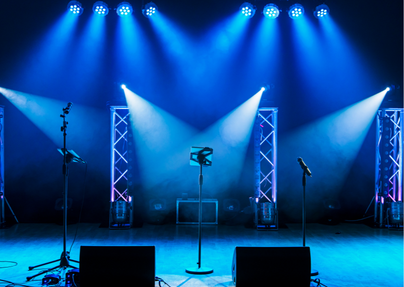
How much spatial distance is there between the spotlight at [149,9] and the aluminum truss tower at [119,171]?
6.84 ft

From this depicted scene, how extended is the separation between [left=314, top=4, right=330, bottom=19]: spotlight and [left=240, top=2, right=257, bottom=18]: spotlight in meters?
1.34

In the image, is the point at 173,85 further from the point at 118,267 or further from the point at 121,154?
the point at 118,267

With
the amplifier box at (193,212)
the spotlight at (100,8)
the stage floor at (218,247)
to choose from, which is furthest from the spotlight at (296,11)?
the stage floor at (218,247)

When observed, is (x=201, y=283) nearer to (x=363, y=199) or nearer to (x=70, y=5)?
(x=363, y=199)

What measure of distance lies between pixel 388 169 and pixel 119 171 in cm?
591

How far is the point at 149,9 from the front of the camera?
7.36 meters

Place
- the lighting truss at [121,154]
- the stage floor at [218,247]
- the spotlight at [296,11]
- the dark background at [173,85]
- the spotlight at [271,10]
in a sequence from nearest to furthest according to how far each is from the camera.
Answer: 1. the stage floor at [218,247]
2. the spotlight at [271,10]
3. the spotlight at [296,11]
4. the lighting truss at [121,154]
5. the dark background at [173,85]

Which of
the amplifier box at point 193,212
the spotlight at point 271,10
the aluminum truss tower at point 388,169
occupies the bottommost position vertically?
the amplifier box at point 193,212

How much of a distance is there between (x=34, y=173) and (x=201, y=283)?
18.1 ft

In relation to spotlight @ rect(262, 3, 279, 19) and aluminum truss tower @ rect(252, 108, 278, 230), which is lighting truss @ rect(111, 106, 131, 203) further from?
spotlight @ rect(262, 3, 279, 19)

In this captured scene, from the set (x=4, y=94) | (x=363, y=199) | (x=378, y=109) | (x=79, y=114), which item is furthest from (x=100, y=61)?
(x=363, y=199)

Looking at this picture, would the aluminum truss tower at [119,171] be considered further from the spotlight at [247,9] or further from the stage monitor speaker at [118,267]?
the stage monitor speaker at [118,267]

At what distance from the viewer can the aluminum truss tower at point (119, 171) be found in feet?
24.1

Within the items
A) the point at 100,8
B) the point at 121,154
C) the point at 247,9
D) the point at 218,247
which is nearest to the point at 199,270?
the point at 218,247
